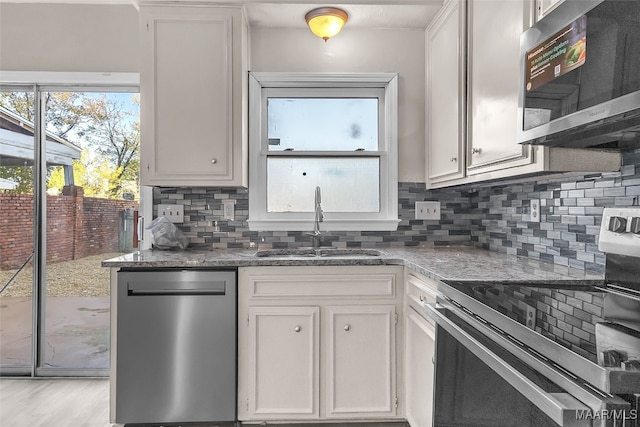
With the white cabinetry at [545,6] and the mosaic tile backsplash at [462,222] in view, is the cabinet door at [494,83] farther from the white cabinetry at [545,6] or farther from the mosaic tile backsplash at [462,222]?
the mosaic tile backsplash at [462,222]

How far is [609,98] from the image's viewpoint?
0.96 meters

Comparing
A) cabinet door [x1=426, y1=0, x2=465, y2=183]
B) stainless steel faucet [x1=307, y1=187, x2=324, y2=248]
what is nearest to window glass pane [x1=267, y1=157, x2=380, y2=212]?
stainless steel faucet [x1=307, y1=187, x2=324, y2=248]

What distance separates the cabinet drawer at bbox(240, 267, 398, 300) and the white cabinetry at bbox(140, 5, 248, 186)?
2.24ft

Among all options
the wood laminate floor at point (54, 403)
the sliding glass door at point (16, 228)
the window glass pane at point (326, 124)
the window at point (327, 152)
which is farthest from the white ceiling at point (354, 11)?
the wood laminate floor at point (54, 403)

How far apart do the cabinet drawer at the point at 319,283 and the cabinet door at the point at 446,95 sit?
2.18ft

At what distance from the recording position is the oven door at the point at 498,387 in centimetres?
65

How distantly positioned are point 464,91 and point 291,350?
4.97 feet

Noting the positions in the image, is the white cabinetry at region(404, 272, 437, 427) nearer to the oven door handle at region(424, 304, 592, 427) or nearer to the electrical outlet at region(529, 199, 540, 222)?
the oven door handle at region(424, 304, 592, 427)

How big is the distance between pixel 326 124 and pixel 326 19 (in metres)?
0.64

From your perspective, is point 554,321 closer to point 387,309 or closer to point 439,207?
point 387,309

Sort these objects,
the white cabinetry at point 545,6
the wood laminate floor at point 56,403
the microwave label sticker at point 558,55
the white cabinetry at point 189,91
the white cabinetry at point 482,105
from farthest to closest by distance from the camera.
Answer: the white cabinetry at point 189,91 < the wood laminate floor at point 56,403 < the white cabinetry at point 482,105 < the white cabinetry at point 545,6 < the microwave label sticker at point 558,55

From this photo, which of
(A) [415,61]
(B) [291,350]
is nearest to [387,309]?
(B) [291,350]

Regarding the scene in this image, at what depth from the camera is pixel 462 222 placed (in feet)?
8.32

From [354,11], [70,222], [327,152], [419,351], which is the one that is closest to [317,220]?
[327,152]
